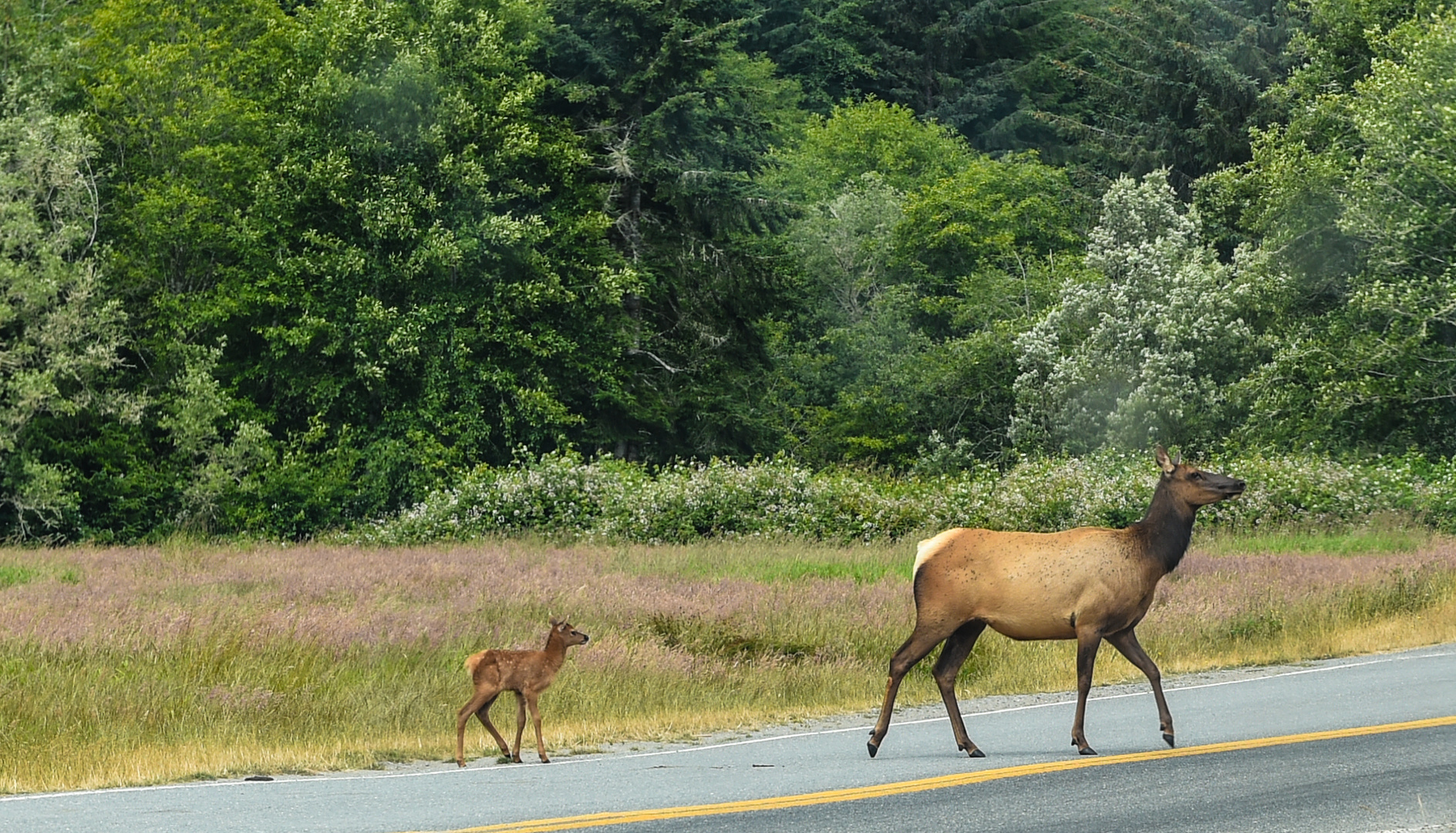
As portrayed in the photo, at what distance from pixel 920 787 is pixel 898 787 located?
5.7 inches

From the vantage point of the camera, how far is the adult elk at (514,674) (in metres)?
11.8

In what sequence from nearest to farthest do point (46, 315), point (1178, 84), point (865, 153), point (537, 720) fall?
point (537, 720) → point (46, 315) → point (1178, 84) → point (865, 153)

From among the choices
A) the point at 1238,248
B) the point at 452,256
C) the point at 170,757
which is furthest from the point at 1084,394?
the point at 170,757

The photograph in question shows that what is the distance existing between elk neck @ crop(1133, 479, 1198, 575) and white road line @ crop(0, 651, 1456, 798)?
2.80m

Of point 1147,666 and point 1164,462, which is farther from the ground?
point 1164,462

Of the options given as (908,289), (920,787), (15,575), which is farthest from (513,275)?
(920,787)

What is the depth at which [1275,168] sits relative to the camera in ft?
149

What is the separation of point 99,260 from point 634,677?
103 ft

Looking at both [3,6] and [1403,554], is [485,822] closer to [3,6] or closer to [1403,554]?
[1403,554]

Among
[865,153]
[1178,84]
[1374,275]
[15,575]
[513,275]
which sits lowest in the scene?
[15,575]

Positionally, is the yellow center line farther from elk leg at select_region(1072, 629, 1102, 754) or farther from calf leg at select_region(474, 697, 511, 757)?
calf leg at select_region(474, 697, 511, 757)

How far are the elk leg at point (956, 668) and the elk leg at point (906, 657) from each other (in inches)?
12.4

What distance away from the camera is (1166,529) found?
11781 millimetres

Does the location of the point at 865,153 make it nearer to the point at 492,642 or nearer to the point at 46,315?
the point at 46,315
